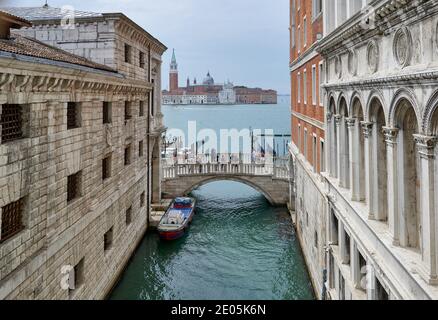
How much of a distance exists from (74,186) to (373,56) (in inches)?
400

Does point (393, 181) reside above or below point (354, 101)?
below

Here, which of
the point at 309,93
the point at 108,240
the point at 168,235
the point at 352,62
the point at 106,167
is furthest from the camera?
the point at 168,235

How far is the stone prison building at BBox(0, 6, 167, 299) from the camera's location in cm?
960

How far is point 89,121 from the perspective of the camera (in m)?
14.7

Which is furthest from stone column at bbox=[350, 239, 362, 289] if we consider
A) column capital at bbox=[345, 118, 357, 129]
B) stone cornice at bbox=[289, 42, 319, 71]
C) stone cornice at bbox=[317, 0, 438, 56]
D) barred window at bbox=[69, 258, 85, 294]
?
barred window at bbox=[69, 258, 85, 294]

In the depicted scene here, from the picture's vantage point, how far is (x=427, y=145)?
6555 mm

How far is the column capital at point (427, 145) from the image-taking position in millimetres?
6488

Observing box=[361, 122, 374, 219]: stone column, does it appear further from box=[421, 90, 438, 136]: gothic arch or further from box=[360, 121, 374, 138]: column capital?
box=[421, 90, 438, 136]: gothic arch

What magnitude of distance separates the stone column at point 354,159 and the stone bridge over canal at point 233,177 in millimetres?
21237

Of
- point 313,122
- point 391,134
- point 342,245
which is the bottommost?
point 342,245

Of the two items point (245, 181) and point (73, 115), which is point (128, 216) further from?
point (245, 181)

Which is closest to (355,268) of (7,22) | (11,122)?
(11,122)

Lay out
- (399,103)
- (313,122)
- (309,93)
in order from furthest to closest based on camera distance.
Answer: (309,93)
(313,122)
(399,103)
